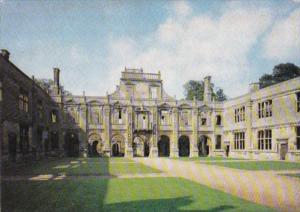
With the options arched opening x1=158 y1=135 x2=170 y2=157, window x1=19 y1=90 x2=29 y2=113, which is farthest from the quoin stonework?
window x1=19 y1=90 x2=29 y2=113

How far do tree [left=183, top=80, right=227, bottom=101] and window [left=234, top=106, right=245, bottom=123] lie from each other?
25.6 meters

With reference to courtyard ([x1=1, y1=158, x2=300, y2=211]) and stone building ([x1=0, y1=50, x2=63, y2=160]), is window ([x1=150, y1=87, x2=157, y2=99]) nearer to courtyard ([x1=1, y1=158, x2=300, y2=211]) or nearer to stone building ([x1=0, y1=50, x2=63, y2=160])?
stone building ([x1=0, y1=50, x2=63, y2=160])

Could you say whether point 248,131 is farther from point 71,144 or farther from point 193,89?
point 193,89

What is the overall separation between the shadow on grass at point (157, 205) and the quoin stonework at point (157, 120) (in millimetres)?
21600

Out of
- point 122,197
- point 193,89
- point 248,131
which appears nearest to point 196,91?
point 193,89

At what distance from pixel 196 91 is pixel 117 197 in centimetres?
6017

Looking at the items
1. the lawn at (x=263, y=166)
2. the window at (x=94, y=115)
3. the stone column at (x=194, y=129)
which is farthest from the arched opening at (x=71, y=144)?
the lawn at (x=263, y=166)

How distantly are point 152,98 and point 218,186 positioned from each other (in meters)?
29.9

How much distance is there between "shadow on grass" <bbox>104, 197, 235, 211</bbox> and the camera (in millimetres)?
8039

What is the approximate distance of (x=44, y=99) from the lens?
34844 mm

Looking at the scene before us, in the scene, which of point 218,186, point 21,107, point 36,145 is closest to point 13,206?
point 218,186

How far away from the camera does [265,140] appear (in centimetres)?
3359

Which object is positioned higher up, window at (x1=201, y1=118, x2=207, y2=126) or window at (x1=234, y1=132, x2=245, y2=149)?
window at (x1=201, y1=118, x2=207, y2=126)

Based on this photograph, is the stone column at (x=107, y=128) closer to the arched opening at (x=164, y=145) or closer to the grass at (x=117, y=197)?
the arched opening at (x=164, y=145)
